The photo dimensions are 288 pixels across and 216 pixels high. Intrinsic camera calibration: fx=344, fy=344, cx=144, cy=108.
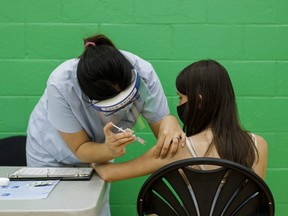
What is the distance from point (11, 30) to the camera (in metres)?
1.84

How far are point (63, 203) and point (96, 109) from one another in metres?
0.34

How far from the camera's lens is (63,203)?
0.89m

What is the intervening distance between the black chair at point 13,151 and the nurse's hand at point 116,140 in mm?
801

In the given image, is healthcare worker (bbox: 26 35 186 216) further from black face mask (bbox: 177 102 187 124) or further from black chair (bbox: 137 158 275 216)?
black chair (bbox: 137 158 275 216)

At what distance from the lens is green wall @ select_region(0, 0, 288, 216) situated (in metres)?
1.83

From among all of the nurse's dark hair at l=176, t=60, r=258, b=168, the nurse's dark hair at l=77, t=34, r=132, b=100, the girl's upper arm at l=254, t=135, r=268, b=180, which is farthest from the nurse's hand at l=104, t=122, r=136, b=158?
the girl's upper arm at l=254, t=135, r=268, b=180

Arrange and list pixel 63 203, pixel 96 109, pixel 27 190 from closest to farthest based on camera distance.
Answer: pixel 63 203, pixel 27 190, pixel 96 109

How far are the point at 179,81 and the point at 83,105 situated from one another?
37 centimetres

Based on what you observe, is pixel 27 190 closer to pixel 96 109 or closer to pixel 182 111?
pixel 96 109

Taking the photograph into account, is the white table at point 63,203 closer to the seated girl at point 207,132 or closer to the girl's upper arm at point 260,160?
the seated girl at point 207,132

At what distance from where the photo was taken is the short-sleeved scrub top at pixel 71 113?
1.26 m

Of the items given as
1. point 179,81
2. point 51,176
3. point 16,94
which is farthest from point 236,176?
point 16,94

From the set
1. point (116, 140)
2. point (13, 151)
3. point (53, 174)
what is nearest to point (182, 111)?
point (116, 140)

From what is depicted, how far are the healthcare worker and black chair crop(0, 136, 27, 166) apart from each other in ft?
1.01
